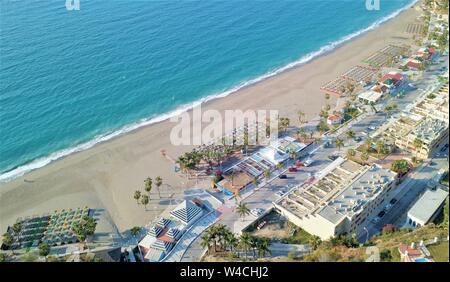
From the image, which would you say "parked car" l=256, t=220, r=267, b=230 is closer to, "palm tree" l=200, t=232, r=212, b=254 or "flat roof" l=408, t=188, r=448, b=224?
"palm tree" l=200, t=232, r=212, b=254

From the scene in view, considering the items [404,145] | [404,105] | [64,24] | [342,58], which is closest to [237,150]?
[404,145]

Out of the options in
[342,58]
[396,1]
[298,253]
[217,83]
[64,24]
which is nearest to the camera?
[298,253]

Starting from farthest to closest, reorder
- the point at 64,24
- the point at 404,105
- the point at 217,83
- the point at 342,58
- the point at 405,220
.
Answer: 1. the point at 64,24
2. the point at 342,58
3. the point at 217,83
4. the point at 404,105
5. the point at 405,220

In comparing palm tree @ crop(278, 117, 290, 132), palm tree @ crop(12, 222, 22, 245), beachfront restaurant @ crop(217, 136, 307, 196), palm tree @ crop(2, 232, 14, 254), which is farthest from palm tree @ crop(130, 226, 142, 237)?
palm tree @ crop(278, 117, 290, 132)

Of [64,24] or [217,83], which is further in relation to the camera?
[64,24]

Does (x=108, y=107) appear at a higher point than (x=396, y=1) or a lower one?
lower

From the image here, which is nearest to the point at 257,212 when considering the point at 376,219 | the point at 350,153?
the point at 376,219
